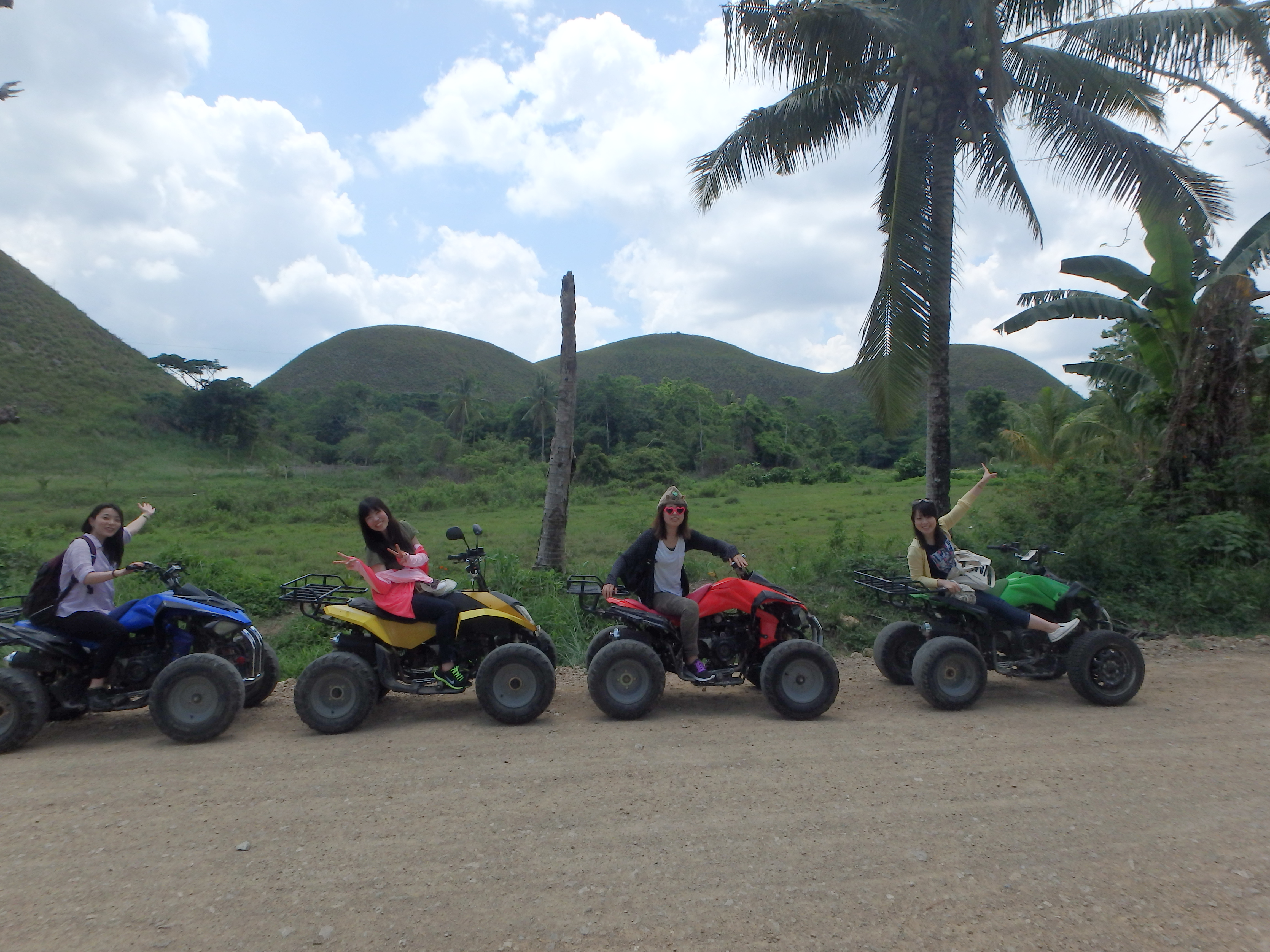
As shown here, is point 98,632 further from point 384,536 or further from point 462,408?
point 462,408

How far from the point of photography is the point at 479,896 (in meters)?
3.28

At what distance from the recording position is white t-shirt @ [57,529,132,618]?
5324 millimetres

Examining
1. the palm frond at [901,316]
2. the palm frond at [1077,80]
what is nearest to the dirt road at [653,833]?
the palm frond at [901,316]

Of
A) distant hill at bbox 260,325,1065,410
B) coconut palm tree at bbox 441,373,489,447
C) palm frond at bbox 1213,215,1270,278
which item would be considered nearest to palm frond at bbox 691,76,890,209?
palm frond at bbox 1213,215,1270,278

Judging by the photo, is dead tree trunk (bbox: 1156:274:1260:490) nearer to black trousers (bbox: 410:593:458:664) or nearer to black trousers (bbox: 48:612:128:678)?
black trousers (bbox: 410:593:458:664)

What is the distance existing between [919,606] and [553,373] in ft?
322

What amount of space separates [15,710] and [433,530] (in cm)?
1646

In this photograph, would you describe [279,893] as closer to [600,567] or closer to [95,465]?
[600,567]

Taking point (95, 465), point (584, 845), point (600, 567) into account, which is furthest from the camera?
point (95, 465)

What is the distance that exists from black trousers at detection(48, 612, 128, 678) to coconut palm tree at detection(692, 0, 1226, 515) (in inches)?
286

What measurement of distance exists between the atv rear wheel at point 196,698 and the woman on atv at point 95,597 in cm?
40

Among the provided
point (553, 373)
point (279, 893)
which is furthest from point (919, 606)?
point (553, 373)

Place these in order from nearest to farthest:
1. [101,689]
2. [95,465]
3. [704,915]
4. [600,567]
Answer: [704,915]
[101,689]
[600,567]
[95,465]

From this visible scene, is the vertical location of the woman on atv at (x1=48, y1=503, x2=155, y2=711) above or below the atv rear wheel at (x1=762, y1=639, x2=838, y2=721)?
above
